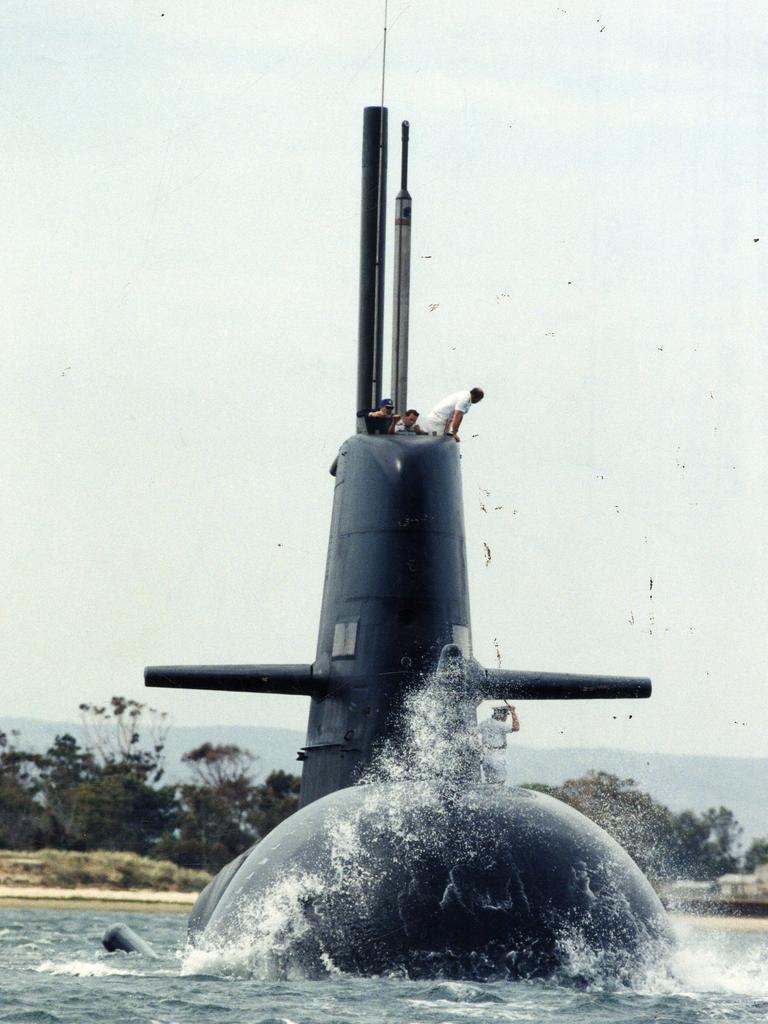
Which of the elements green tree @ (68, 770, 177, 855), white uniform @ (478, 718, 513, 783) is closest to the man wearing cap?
white uniform @ (478, 718, 513, 783)

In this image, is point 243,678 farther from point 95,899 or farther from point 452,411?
point 95,899

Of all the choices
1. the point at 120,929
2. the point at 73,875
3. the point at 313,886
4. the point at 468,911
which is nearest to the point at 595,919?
the point at 468,911

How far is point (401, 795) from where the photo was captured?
48.8ft

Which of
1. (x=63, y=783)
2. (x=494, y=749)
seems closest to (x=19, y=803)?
(x=63, y=783)

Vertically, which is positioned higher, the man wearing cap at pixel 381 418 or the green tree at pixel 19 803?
the man wearing cap at pixel 381 418

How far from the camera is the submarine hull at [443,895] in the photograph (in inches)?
526

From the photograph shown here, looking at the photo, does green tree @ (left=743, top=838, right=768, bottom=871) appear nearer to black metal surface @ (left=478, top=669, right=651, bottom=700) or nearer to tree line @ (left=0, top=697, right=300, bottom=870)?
tree line @ (left=0, top=697, right=300, bottom=870)

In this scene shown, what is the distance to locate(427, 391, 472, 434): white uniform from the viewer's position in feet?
57.3

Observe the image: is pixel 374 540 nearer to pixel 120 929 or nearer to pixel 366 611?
pixel 366 611

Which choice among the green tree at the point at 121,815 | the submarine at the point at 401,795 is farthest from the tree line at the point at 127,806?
the submarine at the point at 401,795

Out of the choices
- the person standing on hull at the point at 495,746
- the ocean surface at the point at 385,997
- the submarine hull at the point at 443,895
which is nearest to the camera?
the ocean surface at the point at 385,997

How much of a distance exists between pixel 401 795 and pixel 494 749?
1.02 metres

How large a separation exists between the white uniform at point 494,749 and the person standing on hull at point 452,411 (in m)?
3.14

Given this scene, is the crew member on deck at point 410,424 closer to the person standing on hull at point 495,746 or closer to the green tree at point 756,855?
the person standing on hull at point 495,746
